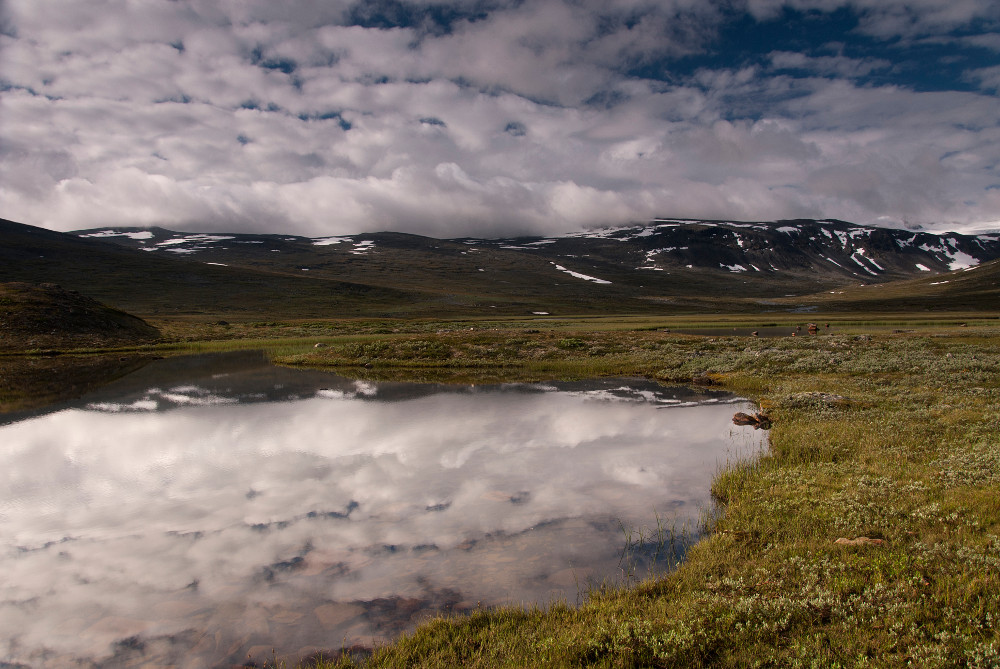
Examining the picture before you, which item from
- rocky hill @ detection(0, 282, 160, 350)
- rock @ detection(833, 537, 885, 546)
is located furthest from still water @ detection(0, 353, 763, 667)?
rocky hill @ detection(0, 282, 160, 350)

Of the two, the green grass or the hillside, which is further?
the hillside

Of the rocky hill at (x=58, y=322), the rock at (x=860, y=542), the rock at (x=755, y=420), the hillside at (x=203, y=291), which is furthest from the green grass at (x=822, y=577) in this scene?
the hillside at (x=203, y=291)

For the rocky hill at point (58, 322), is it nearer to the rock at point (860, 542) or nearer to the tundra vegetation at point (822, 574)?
the tundra vegetation at point (822, 574)

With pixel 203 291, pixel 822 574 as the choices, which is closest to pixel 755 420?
pixel 822 574

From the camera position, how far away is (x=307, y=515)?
13781 mm

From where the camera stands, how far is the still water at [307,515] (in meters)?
9.30

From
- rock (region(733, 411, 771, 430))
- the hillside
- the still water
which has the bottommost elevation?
the still water

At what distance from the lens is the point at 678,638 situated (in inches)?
296

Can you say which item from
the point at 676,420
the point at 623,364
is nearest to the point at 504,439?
the point at 676,420

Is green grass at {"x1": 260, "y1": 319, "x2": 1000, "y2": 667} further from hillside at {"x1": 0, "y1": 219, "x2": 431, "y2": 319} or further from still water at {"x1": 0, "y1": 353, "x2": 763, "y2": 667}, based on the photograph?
hillside at {"x1": 0, "y1": 219, "x2": 431, "y2": 319}

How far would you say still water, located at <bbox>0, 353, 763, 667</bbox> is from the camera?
30.5ft

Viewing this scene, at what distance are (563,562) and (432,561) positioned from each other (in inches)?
108

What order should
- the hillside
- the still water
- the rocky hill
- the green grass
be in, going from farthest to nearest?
1. the hillside
2. the rocky hill
3. the still water
4. the green grass

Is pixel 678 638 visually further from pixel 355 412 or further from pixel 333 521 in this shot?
pixel 355 412
